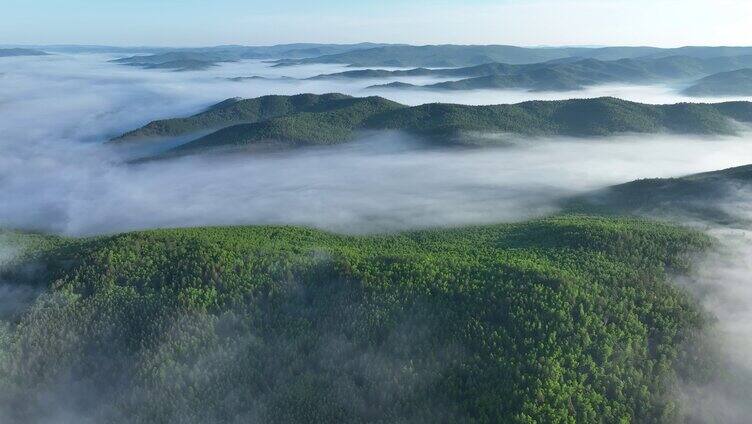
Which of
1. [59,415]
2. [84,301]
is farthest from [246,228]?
[59,415]

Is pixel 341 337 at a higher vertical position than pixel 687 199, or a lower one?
lower

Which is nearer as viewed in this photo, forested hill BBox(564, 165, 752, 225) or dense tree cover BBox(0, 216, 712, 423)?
dense tree cover BBox(0, 216, 712, 423)

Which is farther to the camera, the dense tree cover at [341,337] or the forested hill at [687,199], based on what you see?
the forested hill at [687,199]

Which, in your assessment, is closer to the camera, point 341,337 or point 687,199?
point 341,337

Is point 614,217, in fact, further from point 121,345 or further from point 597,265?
point 121,345
